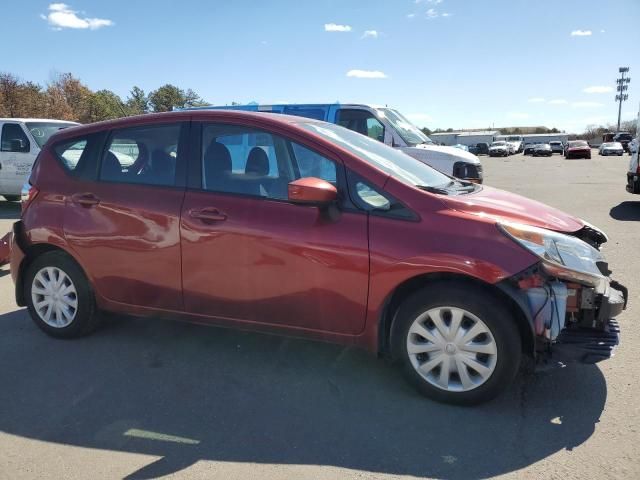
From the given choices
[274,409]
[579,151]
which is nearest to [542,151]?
[579,151]

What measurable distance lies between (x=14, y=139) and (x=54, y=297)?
28.1 feet

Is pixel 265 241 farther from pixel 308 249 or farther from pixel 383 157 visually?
pixel 383 157

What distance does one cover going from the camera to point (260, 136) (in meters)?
3.70

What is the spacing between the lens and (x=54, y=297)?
13.9 feet

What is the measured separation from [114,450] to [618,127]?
104231 millimetres

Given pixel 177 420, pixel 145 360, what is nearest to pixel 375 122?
pixel 145 360

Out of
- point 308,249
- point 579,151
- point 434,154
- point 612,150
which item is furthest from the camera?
point 612,150

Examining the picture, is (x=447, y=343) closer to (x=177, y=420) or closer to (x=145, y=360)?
(x=177, y=420)

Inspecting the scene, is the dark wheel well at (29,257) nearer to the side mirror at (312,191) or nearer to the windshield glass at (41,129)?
the side mirror at (312,191)

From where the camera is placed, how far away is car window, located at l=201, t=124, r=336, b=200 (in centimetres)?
355

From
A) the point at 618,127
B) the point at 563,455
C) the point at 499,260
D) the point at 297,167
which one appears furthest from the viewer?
the point at 618,127

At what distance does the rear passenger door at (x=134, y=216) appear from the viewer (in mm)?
3762

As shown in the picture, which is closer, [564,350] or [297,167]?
[564,350]

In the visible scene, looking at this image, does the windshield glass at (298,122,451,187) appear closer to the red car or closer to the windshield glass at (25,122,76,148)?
the windshield glass at (25,122,76,148)
